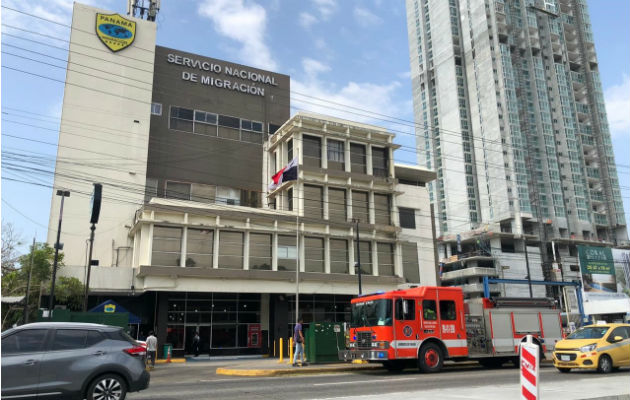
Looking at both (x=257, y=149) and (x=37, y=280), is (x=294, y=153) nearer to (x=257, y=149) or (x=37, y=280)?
(x=257, y=149)

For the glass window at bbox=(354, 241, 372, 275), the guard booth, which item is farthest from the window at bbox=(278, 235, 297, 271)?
the guard booth

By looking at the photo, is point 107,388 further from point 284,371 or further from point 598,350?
point 598,350

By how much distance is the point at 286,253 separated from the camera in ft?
120

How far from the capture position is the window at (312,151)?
128 feet

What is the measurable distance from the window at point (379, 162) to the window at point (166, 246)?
57.8 ft

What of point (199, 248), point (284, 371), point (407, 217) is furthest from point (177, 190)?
point (284, 371)

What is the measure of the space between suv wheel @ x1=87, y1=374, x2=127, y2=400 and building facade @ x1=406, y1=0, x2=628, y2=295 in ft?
278

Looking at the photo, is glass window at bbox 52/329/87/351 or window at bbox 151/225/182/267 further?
window at bbox 151/225/182/267

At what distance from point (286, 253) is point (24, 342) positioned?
27.7 metres

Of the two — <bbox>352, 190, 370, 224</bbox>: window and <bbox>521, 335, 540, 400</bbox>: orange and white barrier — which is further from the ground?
<bbox>352, 190, 370, 224</bbox>: window

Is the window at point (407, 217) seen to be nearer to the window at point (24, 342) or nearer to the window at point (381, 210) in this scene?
the window at point (381, 210)

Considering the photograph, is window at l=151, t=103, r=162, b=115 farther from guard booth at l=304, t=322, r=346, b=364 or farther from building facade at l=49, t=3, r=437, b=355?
guard booth at l=304, t=322, r=346, b=364

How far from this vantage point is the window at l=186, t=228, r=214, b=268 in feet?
110

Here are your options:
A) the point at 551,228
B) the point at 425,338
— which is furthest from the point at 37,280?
the point at 551,228
